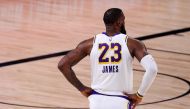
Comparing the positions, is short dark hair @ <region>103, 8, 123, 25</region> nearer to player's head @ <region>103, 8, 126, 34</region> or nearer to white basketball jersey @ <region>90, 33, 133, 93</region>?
player's head @ <region>103, 8, 126, 34</region>

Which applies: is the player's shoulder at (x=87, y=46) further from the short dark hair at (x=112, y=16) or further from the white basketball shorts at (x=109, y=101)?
the white basketball shorts at (x=109, y=101)

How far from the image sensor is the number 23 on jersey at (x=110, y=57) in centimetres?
540

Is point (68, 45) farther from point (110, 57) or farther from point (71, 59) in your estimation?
point (110, 57)

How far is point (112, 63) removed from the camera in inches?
213

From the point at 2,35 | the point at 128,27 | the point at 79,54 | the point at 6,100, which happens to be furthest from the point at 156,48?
the point at 79,54

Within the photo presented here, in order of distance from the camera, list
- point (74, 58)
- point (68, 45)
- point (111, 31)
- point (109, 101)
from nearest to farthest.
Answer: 1. point (109, 101)
2. point (111, 31)
3. point (74, 58)
4. point (68, 45)

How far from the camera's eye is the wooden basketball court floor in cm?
915

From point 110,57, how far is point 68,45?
6.81m

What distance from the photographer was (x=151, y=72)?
17.6ft

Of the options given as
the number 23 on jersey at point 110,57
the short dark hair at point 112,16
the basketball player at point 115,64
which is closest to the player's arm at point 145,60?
the basketball player at point 115,64

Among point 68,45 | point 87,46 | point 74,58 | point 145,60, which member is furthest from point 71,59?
point 68,45

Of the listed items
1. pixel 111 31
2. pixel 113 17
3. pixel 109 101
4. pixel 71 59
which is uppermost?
pixel 113 17

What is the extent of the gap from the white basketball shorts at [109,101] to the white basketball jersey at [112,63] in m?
0.05

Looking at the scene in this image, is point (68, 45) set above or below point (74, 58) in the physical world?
below
